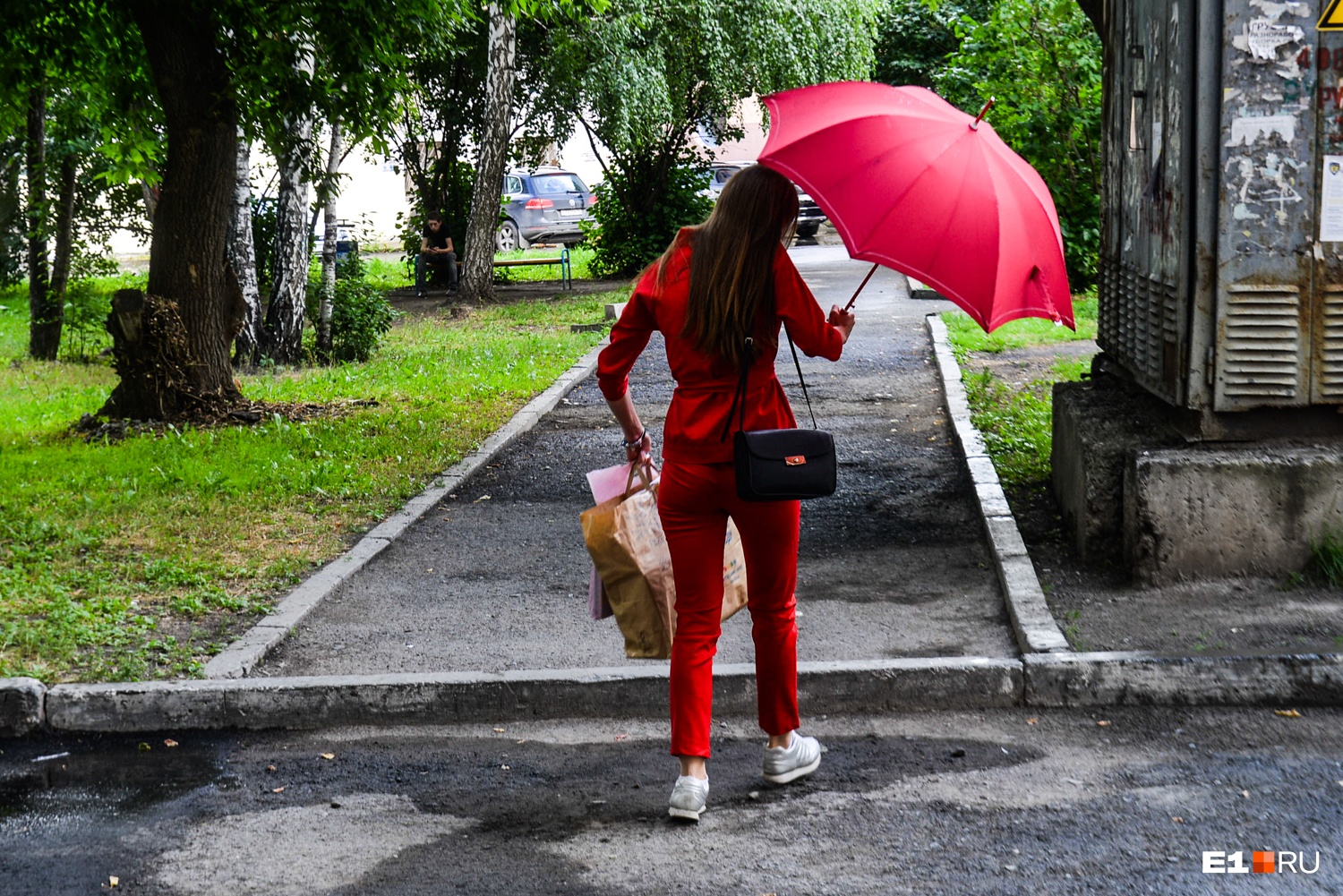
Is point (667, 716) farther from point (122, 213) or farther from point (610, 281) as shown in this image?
point (610, 281)

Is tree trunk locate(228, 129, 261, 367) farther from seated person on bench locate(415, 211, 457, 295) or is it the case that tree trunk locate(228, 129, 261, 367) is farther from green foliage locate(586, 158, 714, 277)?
green foliage locate(586, 158, 714, 277)

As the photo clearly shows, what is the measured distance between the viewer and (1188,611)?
553 centimetres

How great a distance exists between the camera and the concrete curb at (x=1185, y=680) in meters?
4.90

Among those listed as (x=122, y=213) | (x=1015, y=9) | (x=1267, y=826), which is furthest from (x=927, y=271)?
(x=122, y=213)

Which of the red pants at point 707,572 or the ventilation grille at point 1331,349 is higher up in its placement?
the ventilation grille at point 1331,349

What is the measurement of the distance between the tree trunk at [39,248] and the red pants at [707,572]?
13791 mm

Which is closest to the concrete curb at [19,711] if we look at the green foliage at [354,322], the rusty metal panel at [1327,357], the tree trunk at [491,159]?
the rusty metal panel at [1327,357]

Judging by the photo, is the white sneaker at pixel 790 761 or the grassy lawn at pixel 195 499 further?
the grassy lawn at pixel 195 499

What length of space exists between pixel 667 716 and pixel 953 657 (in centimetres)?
111

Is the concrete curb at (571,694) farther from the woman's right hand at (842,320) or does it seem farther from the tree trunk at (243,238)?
the tree trunk at (243,238)

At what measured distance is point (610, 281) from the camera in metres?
24.8

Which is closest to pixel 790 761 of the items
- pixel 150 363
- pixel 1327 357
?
pixel 1327 357

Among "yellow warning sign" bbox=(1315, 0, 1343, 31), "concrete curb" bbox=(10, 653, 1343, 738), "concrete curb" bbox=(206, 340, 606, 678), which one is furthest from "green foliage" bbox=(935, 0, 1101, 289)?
"concrete curb" bbox=(10, 653, 1343, 738)

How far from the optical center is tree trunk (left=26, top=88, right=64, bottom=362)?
50.9 feet
